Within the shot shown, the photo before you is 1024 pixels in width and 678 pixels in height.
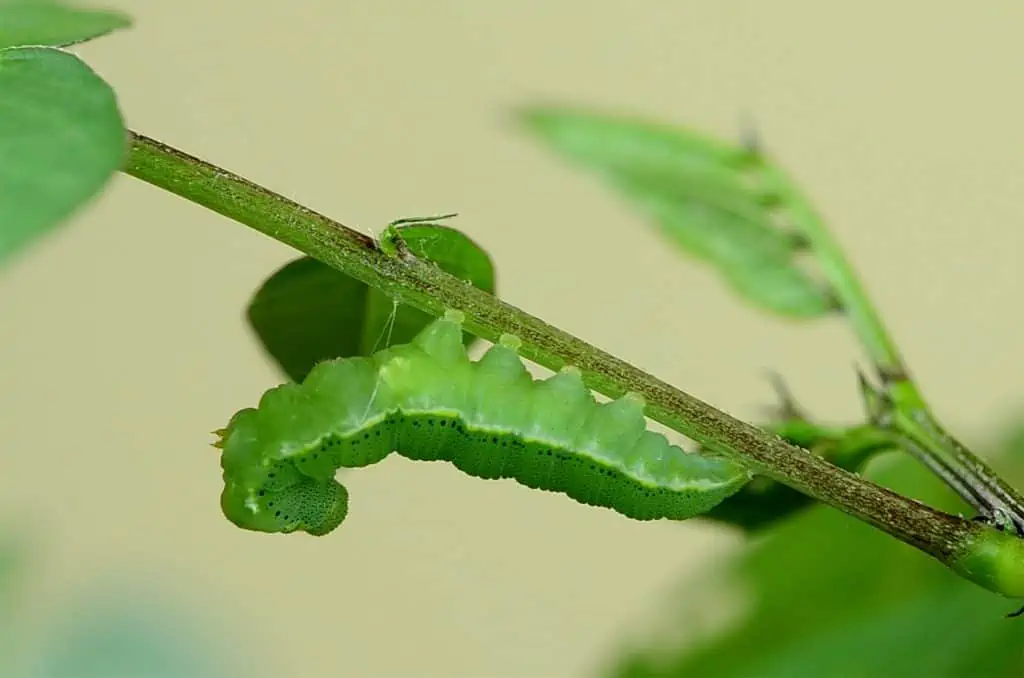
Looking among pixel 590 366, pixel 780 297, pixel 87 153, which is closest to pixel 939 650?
pixel 780 297

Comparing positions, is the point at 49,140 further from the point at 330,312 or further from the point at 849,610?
the point at 849,610

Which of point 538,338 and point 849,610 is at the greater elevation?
point 538,338

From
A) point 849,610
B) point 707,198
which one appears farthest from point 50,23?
point 849,610

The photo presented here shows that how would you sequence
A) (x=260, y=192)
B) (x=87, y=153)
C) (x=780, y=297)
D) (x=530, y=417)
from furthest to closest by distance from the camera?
(x=780, y=297) < (x=530, y=417) < (x=260, y=192) < (x=87, y=153)

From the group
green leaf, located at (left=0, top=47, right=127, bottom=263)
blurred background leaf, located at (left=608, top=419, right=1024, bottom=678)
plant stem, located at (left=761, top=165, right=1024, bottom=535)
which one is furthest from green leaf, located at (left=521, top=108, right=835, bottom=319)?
green leaf, located at (left=0, top=47, right=127, bottom=263)

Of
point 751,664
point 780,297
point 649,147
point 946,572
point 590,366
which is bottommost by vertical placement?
point 751,664

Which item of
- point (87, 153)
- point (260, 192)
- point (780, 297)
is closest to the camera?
point (87, 153)

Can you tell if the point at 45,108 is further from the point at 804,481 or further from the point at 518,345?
the point at 804,481
